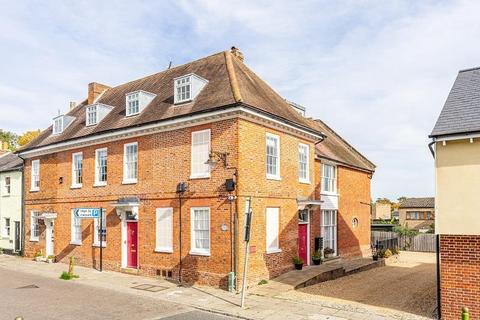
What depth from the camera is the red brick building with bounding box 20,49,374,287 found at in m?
16.6

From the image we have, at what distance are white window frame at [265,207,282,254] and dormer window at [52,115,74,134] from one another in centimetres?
1530

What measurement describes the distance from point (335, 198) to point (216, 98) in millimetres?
11156

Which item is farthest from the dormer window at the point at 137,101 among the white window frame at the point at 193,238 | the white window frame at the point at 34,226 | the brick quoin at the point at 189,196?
the white window frame at the point at 34,226

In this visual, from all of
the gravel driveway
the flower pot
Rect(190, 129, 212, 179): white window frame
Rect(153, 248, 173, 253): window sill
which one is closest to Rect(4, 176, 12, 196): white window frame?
Rect(153, 248, 173, 253): window sill

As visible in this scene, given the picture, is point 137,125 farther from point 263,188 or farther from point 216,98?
point 263,188

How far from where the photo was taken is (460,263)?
464 inches

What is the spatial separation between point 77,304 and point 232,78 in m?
10.7

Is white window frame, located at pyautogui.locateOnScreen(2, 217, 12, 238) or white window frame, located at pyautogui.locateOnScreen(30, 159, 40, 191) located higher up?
white window frame, located at pyautogui.locateOnScreen(30, 159, 40, 191)

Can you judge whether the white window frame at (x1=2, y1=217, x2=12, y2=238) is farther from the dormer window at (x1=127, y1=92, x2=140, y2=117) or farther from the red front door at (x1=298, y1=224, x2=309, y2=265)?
the red front door at (x1=298, y1=224, x2=309, y2=265)

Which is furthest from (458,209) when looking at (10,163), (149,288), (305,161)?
(10,163)

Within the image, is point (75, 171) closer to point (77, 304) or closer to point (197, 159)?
point (197, 159)

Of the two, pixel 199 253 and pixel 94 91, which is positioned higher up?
pixel 94 91

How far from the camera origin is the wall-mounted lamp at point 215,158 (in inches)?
653

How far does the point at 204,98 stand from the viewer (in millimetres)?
18109
